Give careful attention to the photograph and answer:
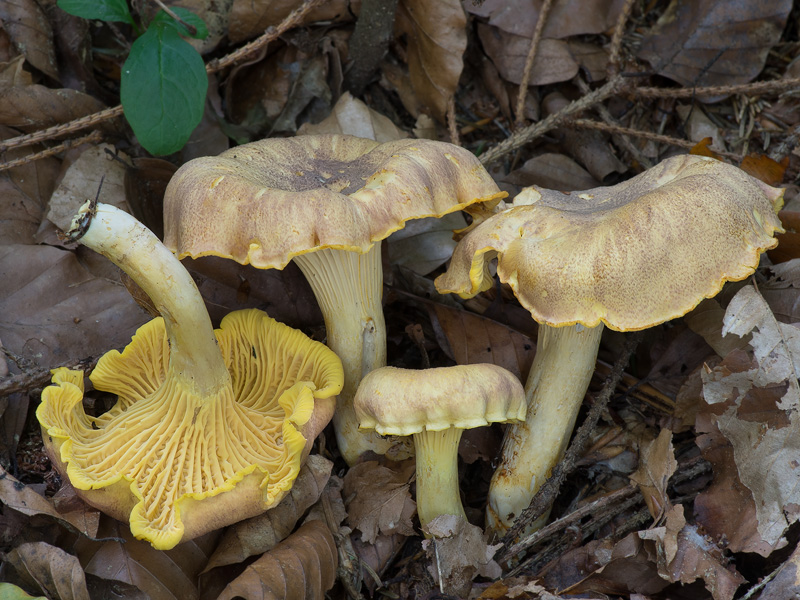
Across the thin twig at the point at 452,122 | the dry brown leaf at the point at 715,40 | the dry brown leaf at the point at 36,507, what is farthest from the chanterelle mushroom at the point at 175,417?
the dry brown leaf at the point at 715,40

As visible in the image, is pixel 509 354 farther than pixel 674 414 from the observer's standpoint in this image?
Yes

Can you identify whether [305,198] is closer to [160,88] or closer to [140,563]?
[160,88]

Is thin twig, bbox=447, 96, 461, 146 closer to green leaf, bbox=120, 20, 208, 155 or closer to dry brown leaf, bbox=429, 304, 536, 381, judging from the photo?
dry brown leaf, bbox=429, 304, 536, 381

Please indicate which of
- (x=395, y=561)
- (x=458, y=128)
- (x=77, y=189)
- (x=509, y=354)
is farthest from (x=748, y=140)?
(x=77, y=189)

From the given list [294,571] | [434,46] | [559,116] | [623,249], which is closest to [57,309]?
[294,571]

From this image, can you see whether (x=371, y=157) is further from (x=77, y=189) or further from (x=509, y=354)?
(x=77, y=189)

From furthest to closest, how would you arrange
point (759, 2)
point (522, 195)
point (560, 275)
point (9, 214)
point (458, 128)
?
1. point (458, 128)
2. point (759, 2)
3. point (9, 214)
4. point (522, 195)
5. point (560, 275)

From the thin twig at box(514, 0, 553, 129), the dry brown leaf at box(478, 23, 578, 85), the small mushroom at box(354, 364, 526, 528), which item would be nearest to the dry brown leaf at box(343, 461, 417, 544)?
the small mushroom at box(354, 364, 526, 528)

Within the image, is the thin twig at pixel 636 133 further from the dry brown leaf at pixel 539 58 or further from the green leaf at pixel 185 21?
the green leaf at pixel 185 21
